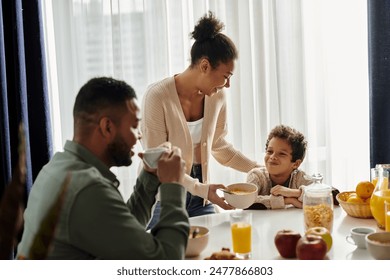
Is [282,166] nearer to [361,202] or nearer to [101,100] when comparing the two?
[361,202]

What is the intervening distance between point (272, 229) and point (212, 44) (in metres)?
0.90

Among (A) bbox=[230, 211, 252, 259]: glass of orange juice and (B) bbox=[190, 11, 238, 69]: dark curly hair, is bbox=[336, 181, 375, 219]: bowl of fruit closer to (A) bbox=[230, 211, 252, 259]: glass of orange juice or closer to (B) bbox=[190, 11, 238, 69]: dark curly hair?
(A) bbox=[230, 211, 252, 259]: glass of orange juice

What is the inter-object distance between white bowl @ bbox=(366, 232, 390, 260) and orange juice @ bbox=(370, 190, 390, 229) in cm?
25

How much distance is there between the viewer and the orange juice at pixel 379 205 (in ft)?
5.20

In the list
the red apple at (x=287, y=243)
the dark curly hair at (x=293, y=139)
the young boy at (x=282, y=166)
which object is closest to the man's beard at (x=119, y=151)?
the red apple at (x=287, y=243)

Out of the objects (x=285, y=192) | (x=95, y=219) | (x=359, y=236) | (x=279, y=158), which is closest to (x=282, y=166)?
(x=279, y=158)

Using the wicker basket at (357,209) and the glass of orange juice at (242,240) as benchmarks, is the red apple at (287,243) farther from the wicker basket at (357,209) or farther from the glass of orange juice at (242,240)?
the wicker basket at (357,209)

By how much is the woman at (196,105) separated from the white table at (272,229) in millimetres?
346

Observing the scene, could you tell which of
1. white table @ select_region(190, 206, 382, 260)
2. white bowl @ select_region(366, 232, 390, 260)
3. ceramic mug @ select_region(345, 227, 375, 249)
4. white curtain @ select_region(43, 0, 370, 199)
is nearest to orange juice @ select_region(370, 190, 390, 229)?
white table @ select_region(190, 206, 382, 260)

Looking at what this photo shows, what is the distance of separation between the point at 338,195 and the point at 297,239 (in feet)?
1.83

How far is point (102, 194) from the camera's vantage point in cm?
120

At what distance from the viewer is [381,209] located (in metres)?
1.58

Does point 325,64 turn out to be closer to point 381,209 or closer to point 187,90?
point 187,90

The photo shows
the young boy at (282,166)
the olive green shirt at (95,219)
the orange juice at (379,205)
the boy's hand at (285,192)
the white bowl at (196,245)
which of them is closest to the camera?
the olive green shirt at (95,219)
